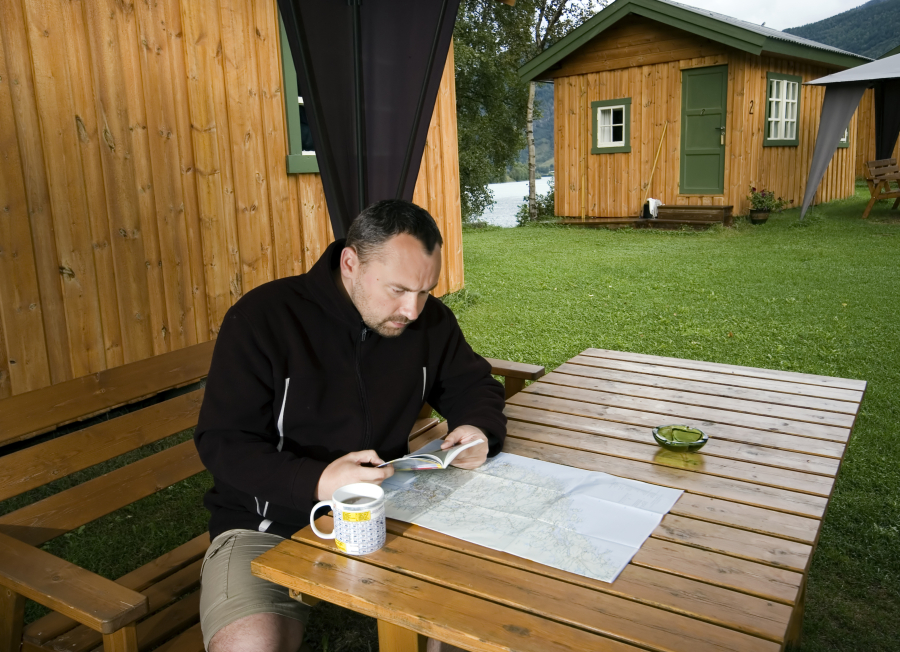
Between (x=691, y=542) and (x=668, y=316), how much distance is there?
6093 millimetres

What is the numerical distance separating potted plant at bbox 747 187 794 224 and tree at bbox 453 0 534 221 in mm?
12191

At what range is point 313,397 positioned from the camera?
2223mm

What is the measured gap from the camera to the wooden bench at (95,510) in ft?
5.29

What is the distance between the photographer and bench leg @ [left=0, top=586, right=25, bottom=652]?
5.92 ft

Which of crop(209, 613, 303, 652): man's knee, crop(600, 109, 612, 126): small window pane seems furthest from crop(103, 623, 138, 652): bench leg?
crop(600, 109, 612, 126): small window pane

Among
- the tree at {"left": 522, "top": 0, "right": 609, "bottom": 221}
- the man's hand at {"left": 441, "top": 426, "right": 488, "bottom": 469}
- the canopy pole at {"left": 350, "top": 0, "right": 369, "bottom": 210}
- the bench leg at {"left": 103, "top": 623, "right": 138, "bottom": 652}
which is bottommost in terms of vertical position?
the bench leg at {"left": 103, "top": 623, "right": 138, "bottom": 652}

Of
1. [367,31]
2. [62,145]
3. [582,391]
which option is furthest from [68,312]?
[582,391]

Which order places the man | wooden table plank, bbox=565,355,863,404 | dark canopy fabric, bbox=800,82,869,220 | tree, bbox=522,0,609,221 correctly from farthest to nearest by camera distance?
tree, bbox=522,0,609,221
dark canopy fabric, bbox=800,82,869,220
wooden table plank, bbox=565,355,863,404
the man

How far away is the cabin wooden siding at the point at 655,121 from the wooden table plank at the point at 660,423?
12.4 metres

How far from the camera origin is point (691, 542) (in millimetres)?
1628

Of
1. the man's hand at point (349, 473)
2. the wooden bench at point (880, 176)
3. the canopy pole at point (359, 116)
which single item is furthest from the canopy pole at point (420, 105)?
the wooden bench at point (880, 176)

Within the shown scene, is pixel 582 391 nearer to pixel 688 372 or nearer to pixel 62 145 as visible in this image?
pixel 688 372

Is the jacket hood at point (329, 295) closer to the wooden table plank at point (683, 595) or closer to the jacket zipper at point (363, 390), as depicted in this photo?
the jacket zipper at point (363, 390)

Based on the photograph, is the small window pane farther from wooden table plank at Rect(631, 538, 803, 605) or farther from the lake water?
wooden table plank at Rect(631, 538, 803, 605)
